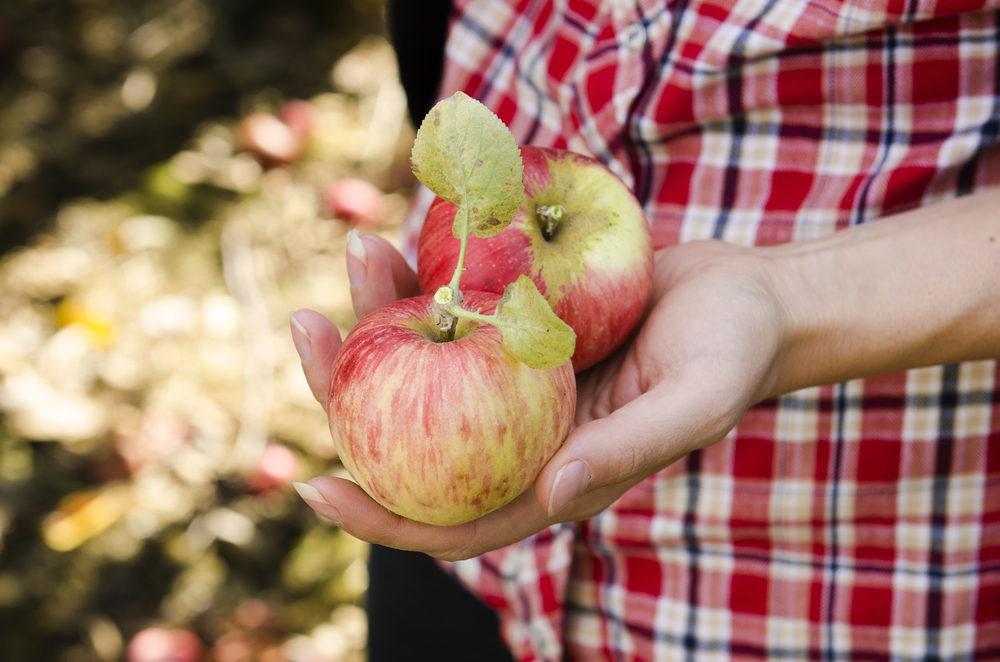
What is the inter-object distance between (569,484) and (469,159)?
28 cm

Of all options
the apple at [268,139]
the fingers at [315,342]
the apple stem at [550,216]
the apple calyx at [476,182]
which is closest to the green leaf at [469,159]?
the apple calyx at [476,182]

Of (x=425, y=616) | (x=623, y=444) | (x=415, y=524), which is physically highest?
(x=623, y=444)

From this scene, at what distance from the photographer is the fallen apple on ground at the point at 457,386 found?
56cm

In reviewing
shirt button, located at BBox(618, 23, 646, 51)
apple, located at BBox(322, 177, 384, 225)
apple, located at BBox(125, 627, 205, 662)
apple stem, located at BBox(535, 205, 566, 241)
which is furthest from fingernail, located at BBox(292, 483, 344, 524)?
apple, located at BBox(322, 177, 384, 225)

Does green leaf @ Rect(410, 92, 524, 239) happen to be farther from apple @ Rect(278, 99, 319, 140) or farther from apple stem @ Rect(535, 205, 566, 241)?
apple @ Rect(278, 99, 319, 140)

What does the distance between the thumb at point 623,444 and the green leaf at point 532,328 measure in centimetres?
8

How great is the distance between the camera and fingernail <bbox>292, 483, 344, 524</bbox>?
60cm

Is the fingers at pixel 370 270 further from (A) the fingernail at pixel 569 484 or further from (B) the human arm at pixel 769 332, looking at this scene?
(A) the fingernail at pixel 569 484

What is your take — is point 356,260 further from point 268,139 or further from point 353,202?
point 268,139

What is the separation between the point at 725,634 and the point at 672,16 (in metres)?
0.71

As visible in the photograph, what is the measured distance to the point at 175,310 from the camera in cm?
157

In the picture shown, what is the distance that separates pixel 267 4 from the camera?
75.9 inches

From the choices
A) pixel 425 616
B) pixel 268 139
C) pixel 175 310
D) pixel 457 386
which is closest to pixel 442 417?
pixel 457 386

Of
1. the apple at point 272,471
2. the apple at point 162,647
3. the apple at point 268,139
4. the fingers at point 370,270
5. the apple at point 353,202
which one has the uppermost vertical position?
the fingers at point 370,270
